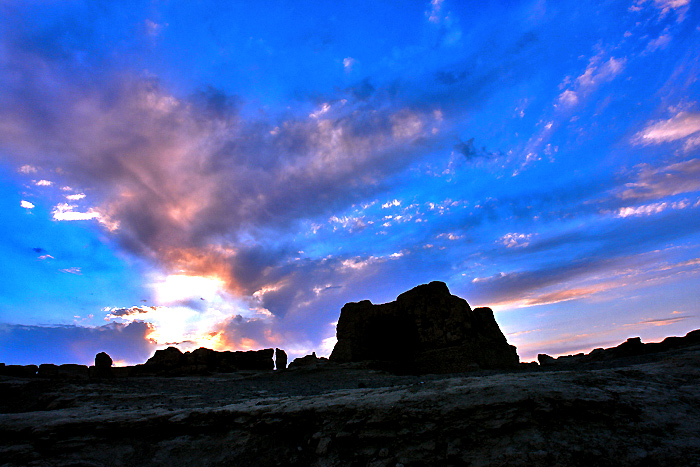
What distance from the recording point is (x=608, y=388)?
548 cm

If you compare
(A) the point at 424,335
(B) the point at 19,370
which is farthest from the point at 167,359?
(A) the point at 424,335

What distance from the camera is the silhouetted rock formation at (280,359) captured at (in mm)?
32875

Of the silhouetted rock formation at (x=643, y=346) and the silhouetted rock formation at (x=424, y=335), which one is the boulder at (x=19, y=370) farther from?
the silhouetted rock formation at (x=643, y=346)

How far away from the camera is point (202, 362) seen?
1166 inches

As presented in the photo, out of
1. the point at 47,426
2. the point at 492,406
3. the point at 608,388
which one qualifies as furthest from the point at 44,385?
the point at 608,388

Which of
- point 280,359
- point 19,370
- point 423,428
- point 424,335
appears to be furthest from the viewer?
point 280,359

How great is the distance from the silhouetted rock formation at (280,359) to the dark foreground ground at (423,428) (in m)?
26.0

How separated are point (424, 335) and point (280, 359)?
52.9ft

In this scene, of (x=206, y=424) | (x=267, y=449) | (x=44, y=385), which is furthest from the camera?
(x=44, y=385)

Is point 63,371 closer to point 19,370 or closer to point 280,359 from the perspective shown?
point 19,370

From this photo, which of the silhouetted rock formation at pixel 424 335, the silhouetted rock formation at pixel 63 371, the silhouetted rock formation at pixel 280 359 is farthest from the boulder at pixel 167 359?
the silhouetted rock formation at pixel 424 335

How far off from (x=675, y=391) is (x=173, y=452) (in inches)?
352

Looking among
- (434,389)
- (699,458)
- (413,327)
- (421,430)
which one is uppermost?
(413,327)

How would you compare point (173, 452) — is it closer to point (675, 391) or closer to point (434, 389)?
point (434, 389)
